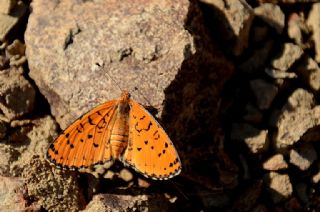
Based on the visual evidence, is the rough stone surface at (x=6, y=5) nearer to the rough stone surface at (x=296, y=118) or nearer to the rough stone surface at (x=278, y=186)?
the rough stone surface at (x=296, y=118)

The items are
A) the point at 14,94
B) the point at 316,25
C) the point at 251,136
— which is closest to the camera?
the point at 14,94

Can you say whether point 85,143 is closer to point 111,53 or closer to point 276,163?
point 111,53

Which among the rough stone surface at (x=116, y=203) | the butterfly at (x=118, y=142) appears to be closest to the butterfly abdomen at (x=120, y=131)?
the butterfly at (x=118, y=142)

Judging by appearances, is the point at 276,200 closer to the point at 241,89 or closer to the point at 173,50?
the point at 241,89

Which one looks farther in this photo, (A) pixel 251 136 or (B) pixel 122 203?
(A) pixel 251 136

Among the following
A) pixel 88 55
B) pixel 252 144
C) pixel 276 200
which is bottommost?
pixel 276 200

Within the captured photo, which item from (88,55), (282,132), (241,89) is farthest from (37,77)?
(282,132)

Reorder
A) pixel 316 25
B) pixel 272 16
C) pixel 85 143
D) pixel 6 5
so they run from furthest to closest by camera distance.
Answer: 1. pixel 316 25
2. pixel 272 16
3. pixel 6 5
4. pixel 85 143

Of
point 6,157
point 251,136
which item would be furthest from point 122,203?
point 251,136

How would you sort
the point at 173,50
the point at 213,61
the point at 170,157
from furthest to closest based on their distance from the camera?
1. the point at 213,61
2. the point at 173,50
3. the point at 170,157
